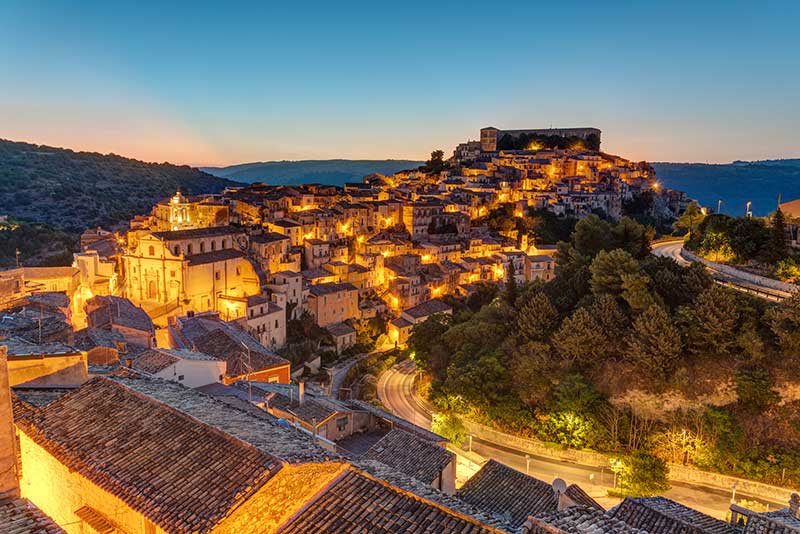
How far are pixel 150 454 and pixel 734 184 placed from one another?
443 feet

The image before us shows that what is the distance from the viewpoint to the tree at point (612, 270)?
25500 millimetres

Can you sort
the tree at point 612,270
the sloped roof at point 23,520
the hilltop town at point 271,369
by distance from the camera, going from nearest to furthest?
the sloped roof at point 23,520 < the hilltop town at point 271,369 < the tree at point 612,270

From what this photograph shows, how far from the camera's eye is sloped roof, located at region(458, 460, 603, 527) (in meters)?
14.4

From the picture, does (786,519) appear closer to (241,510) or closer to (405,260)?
(241,510)

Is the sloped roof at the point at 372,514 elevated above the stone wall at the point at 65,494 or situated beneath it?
elevated above

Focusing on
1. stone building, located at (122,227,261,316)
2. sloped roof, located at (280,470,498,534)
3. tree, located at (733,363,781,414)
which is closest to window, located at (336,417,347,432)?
sloped roof, located at (280,470,498,534)

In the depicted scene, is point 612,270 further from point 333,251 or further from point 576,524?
point 333,251

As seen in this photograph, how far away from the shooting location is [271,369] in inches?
913

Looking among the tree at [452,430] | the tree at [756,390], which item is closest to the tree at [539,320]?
the tree at [452,430]

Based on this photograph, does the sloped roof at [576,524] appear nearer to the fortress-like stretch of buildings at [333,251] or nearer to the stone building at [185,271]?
the fortress-like stretch of buildings at [333,251]

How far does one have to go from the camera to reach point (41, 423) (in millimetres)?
9312

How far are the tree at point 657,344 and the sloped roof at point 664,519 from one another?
400 inches

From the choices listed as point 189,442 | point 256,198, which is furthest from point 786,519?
point 256,198

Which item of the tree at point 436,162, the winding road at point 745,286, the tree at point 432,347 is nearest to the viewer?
the winding road at point 745,286
